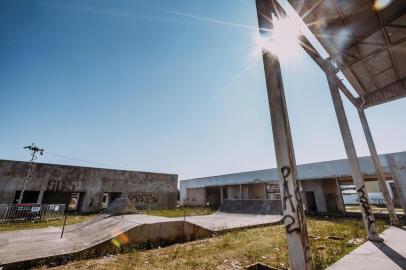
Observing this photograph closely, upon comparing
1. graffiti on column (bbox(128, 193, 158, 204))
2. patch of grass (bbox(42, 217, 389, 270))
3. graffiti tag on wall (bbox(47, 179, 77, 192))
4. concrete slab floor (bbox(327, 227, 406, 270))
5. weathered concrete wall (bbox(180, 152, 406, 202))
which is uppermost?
weathered concrete wall (bbox(180, 152, 406, 202))

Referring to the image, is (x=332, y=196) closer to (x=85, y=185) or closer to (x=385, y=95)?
(x=385, y=95)

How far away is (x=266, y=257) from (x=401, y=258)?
319cm

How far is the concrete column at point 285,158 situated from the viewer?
358 centimetres

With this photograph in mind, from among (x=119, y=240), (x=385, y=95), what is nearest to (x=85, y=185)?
(x=119, y=240)

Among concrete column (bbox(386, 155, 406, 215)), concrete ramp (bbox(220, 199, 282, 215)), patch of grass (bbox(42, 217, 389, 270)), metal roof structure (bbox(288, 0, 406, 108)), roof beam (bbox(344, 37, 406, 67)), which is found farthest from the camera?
concrete ramp (bbox(220, 199, 282, 215))

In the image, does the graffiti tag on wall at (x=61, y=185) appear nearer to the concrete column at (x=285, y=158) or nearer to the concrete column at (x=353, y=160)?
the concrete column at (x=285, y=158)

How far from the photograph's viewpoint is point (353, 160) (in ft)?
24.6

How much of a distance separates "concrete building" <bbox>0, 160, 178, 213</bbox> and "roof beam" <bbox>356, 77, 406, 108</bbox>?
25132 millimetres

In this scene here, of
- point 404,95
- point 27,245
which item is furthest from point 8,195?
point 404,95

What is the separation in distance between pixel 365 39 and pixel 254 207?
1443cm

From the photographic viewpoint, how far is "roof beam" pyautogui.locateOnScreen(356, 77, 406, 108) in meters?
9.60

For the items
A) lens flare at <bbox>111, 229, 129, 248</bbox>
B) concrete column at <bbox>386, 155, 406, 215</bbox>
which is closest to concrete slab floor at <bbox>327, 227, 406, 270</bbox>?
lens flare at <bbox>111, 229, 129, 248</bbox>

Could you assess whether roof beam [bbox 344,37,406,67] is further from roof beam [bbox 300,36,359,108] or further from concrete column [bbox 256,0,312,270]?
concrete column [bbox 256,0,312,270]

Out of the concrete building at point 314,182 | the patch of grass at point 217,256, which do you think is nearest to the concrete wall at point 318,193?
the concrete building at point 314,182
